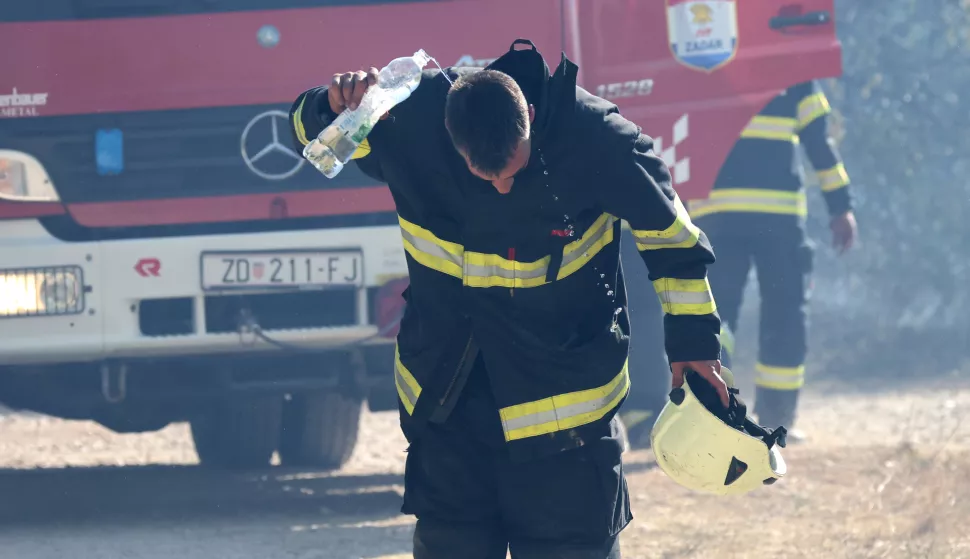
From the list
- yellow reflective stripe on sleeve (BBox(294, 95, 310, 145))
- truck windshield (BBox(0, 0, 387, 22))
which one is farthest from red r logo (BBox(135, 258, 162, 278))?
yellow reflective stripe on sleeve (BBox(294, 95, 310, 145))

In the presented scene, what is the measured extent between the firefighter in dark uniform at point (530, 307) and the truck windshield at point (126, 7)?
213 centimetres

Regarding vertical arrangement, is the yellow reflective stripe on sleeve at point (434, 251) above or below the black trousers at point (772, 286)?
above

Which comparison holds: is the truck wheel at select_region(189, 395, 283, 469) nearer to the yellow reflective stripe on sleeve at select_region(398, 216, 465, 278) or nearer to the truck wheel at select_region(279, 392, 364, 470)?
the truck wheel at select_region(279, 392, 364, 470)

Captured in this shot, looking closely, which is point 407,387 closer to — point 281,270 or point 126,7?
point 281,270

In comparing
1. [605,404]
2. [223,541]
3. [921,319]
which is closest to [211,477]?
[223,541]

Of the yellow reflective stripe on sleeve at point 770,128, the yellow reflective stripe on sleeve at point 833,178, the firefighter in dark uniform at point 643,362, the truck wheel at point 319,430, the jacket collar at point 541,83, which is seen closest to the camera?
the jacket collar at point 541,83

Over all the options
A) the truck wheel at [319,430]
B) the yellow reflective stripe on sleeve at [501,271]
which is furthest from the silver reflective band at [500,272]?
the truck wheel at [319,430]

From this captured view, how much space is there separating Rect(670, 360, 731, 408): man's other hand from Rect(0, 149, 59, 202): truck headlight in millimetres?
2894

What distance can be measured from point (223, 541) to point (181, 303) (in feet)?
2.78

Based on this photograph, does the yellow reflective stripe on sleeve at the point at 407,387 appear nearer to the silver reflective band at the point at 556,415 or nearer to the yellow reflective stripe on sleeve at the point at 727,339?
the silver reflective band at the point at 556,415

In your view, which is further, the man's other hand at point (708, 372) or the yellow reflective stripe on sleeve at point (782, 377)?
the yellow reflective stripe on sleeve at point (782, 377)

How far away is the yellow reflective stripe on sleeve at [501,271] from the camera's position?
3480 mm

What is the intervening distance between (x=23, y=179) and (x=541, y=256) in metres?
2.77

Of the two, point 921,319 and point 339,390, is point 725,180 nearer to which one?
point 339,390
